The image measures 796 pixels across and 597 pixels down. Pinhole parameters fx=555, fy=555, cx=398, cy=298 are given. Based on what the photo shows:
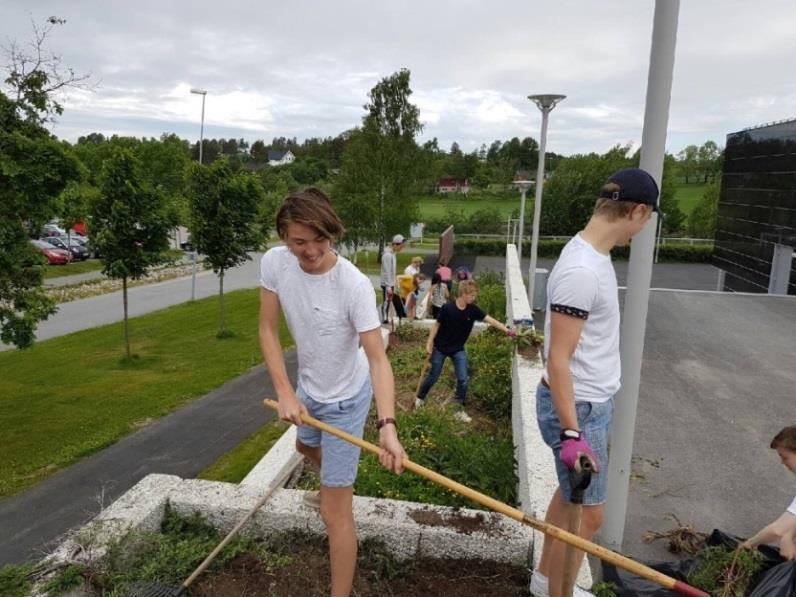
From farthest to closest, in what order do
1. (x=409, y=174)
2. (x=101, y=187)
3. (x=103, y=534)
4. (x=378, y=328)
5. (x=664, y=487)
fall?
(x=409, y=174) → (x=101, y=187) → (x=664, y=487) → (x=103, y=534) → (x=378, y=328)

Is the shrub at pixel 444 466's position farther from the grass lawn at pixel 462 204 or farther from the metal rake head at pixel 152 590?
the grass lawn at pixel 462 204

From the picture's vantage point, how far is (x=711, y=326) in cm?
1159

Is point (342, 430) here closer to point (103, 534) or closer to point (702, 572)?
point (103, 534)

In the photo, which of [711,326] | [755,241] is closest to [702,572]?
[711,326]

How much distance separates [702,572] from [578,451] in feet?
5.89

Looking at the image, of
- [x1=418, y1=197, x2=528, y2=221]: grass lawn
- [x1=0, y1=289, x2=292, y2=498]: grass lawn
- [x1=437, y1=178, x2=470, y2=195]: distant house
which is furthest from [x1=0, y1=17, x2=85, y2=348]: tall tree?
[x1=437, y1=178, x2=470, y2=195]: distant house

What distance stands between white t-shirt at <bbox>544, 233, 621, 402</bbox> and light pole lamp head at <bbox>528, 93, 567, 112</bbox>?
8.62 meters

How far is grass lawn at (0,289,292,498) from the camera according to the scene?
24.2ft

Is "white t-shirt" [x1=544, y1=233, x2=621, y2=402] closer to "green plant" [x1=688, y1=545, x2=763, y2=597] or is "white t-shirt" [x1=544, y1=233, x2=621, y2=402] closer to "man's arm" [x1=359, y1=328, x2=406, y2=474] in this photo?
"man's arm" [x1=359, y1=328, x2=406, y2=474]

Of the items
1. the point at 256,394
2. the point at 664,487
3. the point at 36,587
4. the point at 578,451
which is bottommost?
the point at 256,394

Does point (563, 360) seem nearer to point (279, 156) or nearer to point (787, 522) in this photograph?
point (787, 522)

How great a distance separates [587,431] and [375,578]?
4.63 ft

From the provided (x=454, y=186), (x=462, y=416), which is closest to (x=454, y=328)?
(x=462, y=416)

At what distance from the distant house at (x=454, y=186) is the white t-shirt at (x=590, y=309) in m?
71.3
